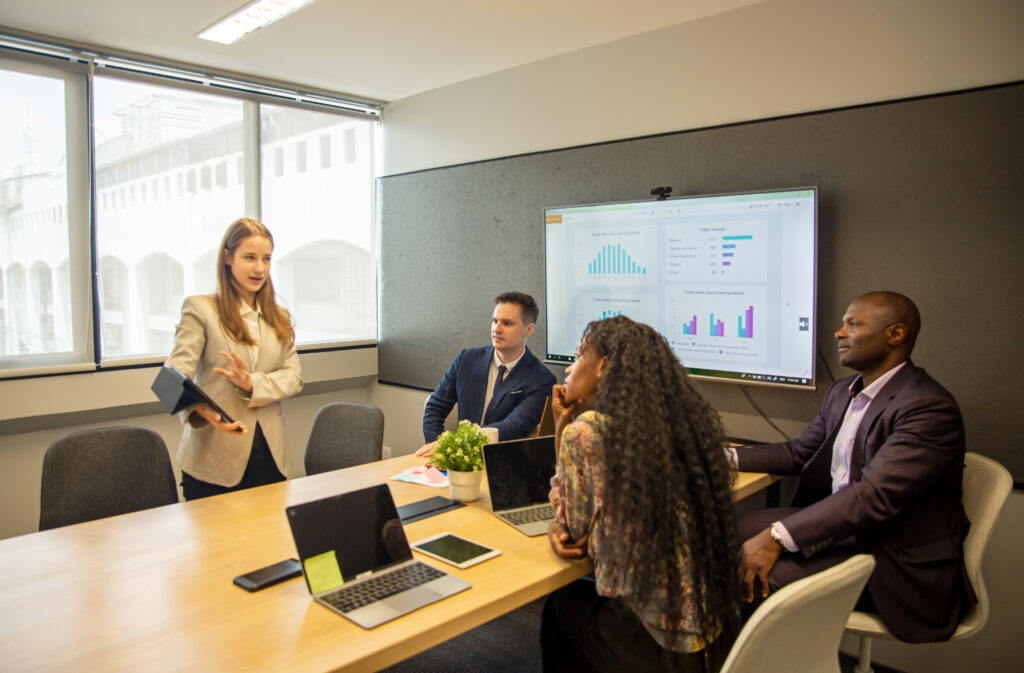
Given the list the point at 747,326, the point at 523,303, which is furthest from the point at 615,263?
the point at 747,326

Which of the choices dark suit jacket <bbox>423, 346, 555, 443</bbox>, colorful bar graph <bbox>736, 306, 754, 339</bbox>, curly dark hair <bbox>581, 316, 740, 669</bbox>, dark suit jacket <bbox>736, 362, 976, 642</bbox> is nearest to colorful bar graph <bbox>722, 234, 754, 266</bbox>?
colorful bar graph <bbox>736, 306, 754, 339</bbox>

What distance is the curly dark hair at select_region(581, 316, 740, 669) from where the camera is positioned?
5.11 ft

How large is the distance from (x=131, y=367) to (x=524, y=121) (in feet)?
8.46

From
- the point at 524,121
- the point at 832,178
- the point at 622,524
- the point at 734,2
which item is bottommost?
the point at 622,524

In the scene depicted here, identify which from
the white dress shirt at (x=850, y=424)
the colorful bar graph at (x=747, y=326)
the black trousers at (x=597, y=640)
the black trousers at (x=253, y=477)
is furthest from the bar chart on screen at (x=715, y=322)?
the black trousers at (x=253, y=477)

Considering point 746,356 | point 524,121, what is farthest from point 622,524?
point 524,121

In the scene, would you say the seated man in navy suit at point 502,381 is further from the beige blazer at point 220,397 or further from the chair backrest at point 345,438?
the beige blazer at point 220,397

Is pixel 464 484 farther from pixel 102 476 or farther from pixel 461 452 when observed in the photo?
pixel 102 476

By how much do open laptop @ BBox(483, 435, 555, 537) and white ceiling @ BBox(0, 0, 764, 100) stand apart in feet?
6.60

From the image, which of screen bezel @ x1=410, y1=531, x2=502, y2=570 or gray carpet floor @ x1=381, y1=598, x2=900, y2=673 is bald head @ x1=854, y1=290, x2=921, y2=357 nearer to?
gray carpet floor @ x1=381, y1=598, x2=900, y2=673

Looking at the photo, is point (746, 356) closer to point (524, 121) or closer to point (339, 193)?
point (524, 121)

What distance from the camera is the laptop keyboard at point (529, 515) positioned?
85.7 inches

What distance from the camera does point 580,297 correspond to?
3.76 metres

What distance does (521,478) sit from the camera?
7.53 ft
